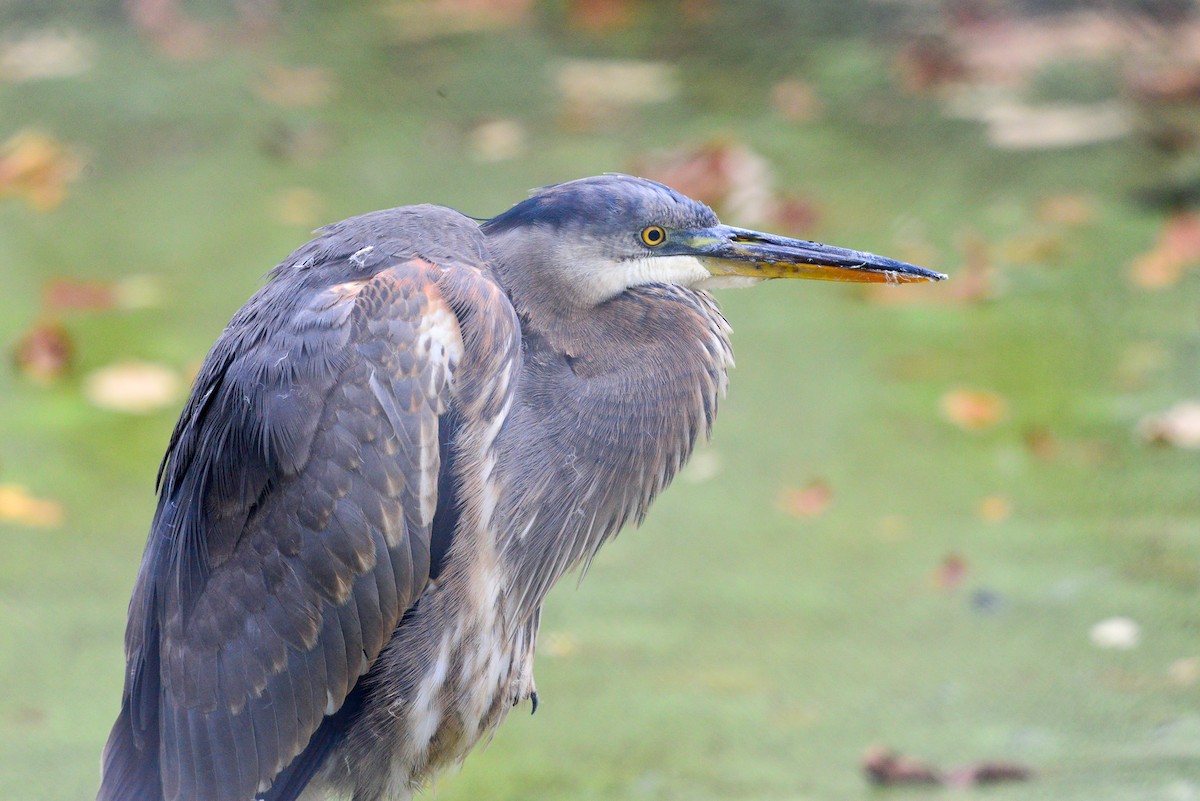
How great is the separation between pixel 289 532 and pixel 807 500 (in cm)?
188

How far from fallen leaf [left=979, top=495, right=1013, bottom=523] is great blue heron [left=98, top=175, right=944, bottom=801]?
56.6 inches

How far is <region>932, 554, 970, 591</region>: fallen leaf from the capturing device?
3.34 meters

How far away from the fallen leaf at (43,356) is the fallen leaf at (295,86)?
1822 mm

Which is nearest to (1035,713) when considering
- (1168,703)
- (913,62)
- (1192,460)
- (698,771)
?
(1168,703)

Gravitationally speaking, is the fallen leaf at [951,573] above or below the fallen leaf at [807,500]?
below

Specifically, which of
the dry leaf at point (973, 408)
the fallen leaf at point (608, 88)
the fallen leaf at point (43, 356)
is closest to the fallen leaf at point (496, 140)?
the fallen leaf at point (608, 88)

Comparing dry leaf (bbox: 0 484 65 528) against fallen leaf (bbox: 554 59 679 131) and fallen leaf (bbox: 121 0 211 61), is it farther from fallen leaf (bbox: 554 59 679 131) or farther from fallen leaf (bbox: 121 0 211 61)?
fallen leaf (bbox: 121 0 211 61)

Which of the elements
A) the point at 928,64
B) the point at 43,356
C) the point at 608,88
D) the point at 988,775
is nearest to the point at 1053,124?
the point at 928,64

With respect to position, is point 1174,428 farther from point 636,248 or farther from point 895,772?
point 636,248

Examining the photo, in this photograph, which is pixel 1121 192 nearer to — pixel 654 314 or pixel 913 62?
pixel 913 62

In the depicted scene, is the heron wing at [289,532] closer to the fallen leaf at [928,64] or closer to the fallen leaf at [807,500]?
the fallen leaf at [807,500]

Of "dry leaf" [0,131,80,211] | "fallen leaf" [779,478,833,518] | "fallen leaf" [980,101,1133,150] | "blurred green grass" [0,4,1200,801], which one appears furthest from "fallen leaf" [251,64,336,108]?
"fallen leaf" [779,478,833,518]

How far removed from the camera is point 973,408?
3979mm

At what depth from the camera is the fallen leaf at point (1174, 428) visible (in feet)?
12.4
